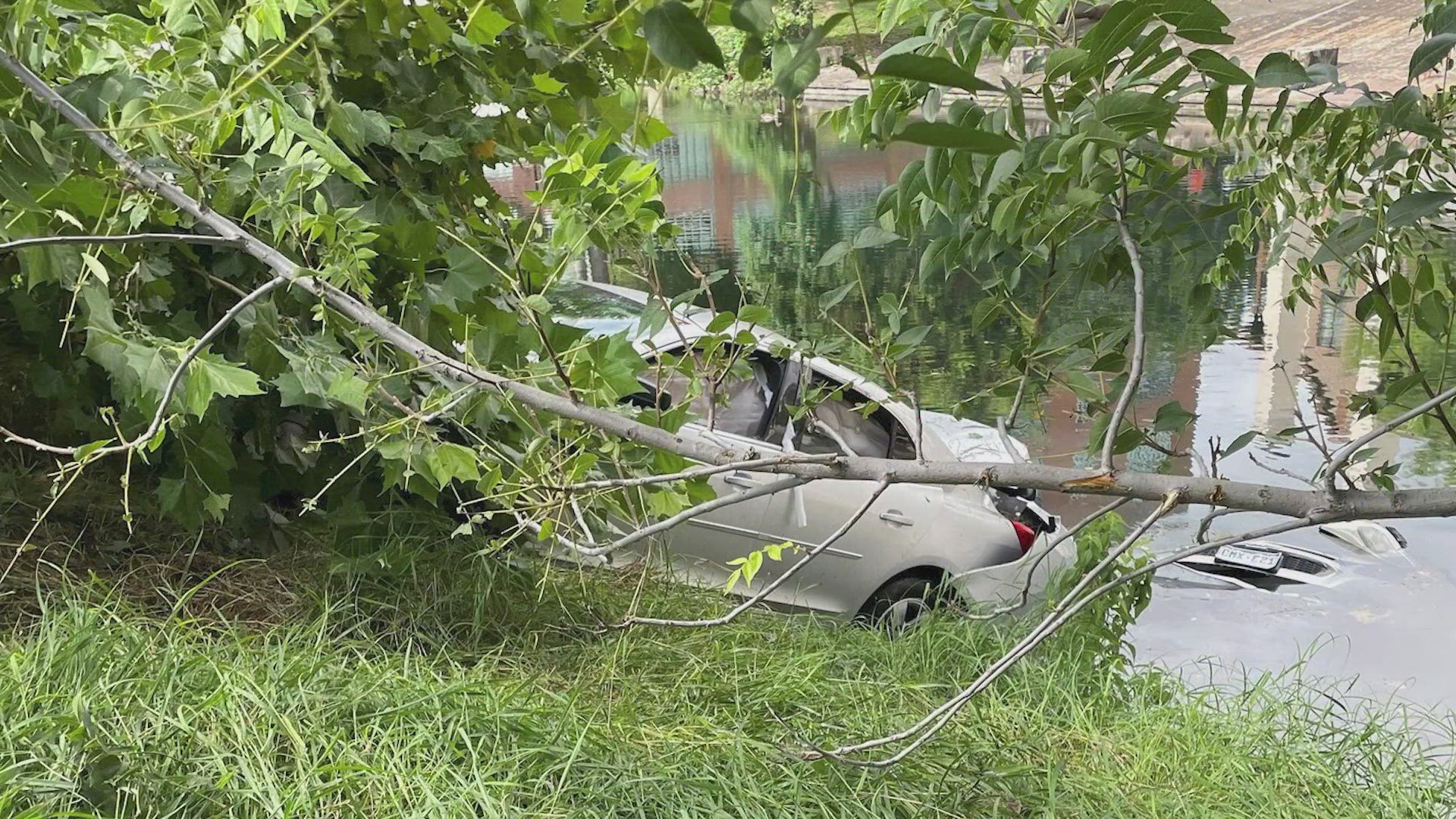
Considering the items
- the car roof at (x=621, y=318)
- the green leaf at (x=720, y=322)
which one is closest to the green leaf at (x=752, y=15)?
the green leaf at (x=720, y=322)

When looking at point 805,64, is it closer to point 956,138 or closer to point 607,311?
point 956,138

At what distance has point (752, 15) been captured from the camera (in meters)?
0.68

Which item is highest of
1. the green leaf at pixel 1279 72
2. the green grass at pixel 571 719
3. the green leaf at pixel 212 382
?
the green leaf at pixel 1279 72

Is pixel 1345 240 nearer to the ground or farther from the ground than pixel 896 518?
farther from the ground

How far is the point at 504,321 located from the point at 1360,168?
164 centimetres

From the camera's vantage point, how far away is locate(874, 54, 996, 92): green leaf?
637 mm

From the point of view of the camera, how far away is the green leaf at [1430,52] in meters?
1.09

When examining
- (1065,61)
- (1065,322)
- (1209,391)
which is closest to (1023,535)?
(1065,322)

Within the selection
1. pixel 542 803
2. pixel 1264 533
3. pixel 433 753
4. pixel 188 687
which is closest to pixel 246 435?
pixel 188 687

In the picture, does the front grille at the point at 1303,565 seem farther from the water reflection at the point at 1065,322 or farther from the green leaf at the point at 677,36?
the green leaf at the point at 677,36

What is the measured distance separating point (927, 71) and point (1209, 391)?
8166 mm

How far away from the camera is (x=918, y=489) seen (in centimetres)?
473

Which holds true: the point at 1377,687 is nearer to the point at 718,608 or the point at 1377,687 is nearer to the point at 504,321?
the point at 718,608

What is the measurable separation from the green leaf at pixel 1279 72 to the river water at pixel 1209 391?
37cm
